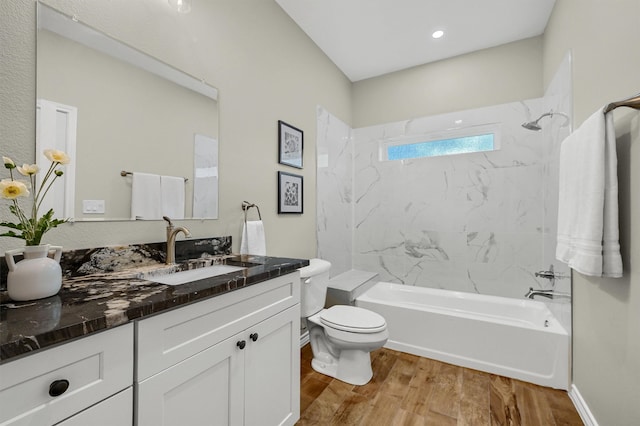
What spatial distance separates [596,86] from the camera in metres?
1.54

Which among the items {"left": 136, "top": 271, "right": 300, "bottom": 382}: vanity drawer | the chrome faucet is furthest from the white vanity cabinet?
the chrome faucet

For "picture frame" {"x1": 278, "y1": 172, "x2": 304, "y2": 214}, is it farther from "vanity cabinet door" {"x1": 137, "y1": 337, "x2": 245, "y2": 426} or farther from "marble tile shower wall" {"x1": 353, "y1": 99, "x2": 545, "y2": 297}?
"vanity cabinet door" {"x1": 137, "y1": 337, "x2": 245, "y2": 426}

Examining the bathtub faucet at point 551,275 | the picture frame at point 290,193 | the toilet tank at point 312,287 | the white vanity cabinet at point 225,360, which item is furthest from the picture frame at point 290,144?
the bathtub faucet at point 551,275

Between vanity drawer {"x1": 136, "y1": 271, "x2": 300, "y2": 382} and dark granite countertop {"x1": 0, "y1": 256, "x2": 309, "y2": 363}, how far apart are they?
4 centimetres

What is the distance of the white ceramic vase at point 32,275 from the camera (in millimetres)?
815

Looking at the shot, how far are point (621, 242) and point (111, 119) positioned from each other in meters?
2.36

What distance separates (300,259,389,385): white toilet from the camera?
1.94 meters

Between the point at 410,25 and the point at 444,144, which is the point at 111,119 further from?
the point at 444,144

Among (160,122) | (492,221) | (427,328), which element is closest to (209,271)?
(160,122)

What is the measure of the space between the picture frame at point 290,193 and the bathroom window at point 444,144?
1.29 m

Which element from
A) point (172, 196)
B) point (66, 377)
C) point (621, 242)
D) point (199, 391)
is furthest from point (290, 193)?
point (621, 242)

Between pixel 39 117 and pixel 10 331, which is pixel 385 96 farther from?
pixel 10 331

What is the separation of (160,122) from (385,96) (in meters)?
2.56

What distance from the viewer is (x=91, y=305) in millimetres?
792
